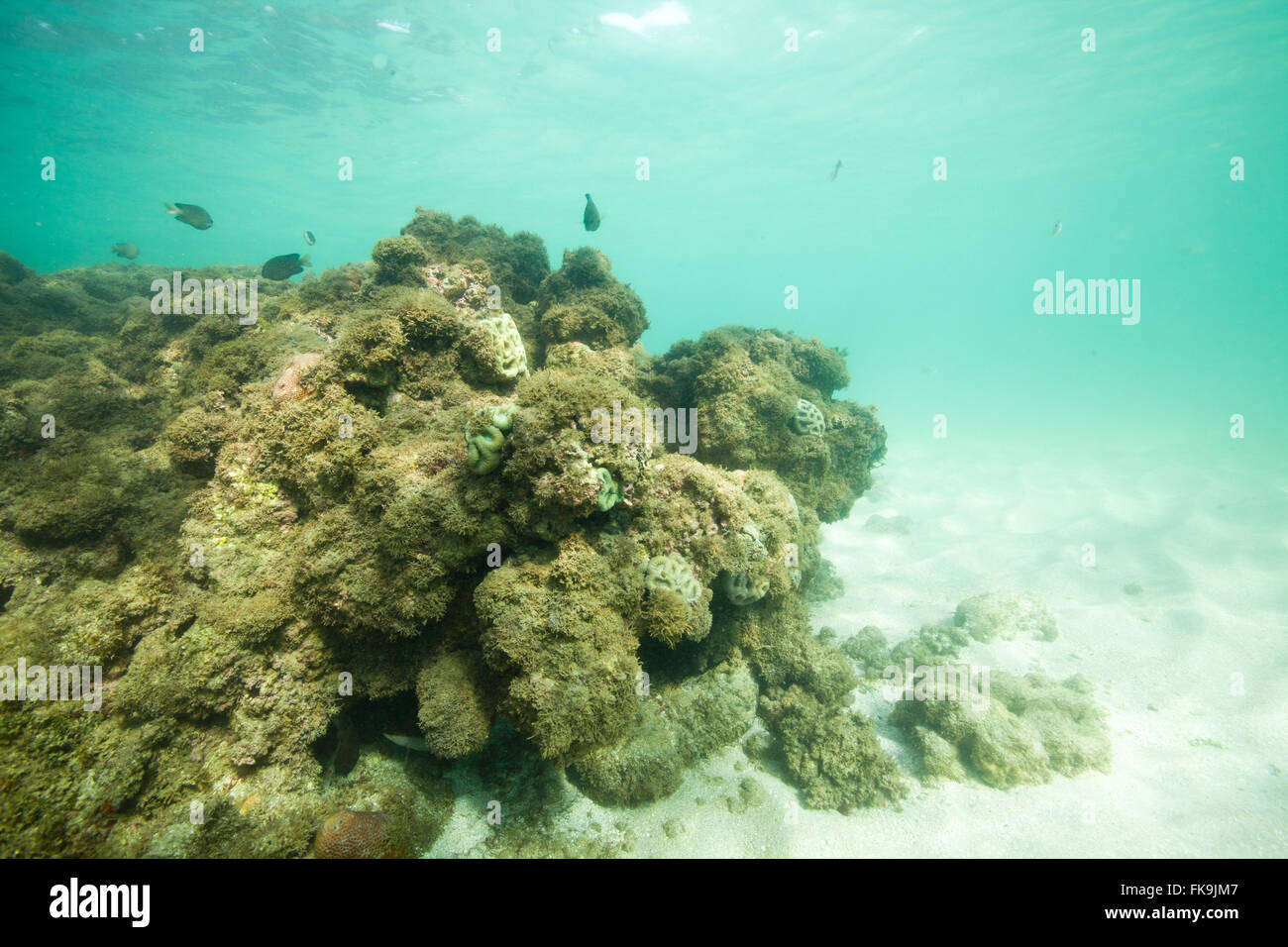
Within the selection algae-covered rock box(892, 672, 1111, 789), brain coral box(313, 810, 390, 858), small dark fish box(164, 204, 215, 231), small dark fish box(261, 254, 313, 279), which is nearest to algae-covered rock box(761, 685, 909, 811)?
algae-covered rock box(892, 672, 1111, 789)

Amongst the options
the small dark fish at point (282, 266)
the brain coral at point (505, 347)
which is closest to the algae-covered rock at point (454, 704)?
the brain coral at point (505, 347)

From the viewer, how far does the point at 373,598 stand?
4.98 meters

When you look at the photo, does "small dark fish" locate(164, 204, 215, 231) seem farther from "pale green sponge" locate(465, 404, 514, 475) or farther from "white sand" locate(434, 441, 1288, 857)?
"white sand" locate(434, 441, 1288, 857)

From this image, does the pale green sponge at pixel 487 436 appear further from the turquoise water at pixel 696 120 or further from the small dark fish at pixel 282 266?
the turquoise water at pixel 696 120

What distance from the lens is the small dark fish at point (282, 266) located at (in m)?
10.9

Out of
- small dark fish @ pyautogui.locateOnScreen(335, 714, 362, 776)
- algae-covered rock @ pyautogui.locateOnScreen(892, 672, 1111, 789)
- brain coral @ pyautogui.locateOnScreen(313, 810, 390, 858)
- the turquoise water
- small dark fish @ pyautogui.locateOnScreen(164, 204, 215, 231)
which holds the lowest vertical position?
algae-covered rock @ pyautogui.locateOnScreen(892, 672, 1111, 789)

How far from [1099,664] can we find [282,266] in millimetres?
21463

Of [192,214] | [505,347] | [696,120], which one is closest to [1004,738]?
[505,347]

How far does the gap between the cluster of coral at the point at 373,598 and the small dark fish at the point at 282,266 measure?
13.0 ft

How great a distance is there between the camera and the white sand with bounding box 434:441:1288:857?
6.50m

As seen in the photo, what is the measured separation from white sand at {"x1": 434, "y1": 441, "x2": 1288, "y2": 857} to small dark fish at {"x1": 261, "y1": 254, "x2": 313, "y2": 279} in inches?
480
